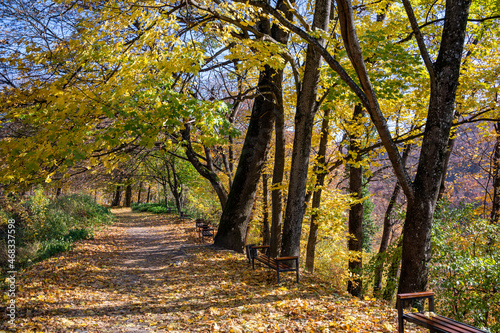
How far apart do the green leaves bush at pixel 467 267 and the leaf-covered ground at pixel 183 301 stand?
142 centimetres

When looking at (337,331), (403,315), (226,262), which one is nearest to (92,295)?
(226,262)

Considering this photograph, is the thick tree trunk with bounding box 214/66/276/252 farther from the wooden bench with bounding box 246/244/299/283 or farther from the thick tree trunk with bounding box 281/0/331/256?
the thick tree trunk with bounding box 281/0/331/256

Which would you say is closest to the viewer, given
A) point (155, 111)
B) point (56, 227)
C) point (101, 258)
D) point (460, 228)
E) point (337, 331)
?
point (337, 331)

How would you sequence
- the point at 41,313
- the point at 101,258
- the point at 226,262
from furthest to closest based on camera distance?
the point at 101,258, the point at 226,262, the point at 41,313

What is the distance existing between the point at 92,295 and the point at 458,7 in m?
7.35

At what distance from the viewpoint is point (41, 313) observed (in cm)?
420

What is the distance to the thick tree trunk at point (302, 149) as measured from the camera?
6039 millimetres

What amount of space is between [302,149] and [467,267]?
333 cm

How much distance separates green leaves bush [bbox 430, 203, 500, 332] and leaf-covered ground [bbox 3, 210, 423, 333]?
142cm

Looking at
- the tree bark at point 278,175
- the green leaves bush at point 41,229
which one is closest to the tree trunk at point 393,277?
the tree bark at point 278,175

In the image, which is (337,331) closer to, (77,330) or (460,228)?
(77,330)

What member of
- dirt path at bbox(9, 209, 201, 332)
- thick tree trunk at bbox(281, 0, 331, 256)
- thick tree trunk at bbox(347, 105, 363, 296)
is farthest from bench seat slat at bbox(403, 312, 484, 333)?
thick tree trunk at bbox(347, 105, 363, 296)

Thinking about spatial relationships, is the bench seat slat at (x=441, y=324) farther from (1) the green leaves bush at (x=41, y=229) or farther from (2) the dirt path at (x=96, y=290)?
(1) the green leaves bush at (x=41, y=229)

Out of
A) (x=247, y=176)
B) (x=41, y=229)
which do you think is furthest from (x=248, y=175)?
(x=41, y=229)
